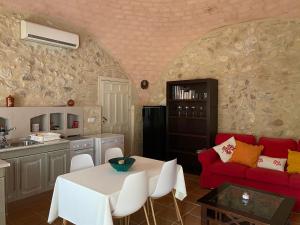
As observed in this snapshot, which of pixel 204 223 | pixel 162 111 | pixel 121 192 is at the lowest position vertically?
pixel 204 223

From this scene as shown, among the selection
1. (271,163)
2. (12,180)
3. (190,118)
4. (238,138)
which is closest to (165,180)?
(271,163)

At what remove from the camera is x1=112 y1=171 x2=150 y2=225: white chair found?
2.08 metres

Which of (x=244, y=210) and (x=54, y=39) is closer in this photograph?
(x=244, y=210)

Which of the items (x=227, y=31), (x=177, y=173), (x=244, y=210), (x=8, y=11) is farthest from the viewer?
(x=227, y=31)

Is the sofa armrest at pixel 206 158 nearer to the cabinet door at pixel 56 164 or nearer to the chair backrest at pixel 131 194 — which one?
the chair backrest at pixel 131 194

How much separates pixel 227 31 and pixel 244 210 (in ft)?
12.3

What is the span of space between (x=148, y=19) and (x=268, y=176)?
375 centimetres

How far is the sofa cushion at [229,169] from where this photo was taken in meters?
3.71

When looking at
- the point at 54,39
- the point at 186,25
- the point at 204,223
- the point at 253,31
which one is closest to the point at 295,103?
the point at 253,31

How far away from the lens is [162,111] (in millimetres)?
5484

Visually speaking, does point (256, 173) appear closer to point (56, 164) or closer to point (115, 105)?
point (56, 164)

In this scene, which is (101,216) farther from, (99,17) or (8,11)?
(99,17)

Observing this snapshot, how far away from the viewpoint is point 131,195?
2.15 metres

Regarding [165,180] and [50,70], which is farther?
[50,70]
